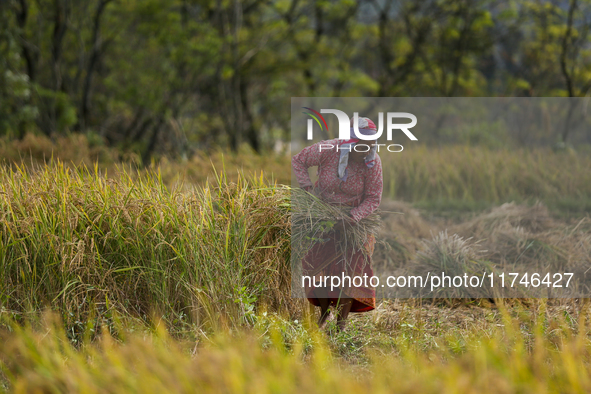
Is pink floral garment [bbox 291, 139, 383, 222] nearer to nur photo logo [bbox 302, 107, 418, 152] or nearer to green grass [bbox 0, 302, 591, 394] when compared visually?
nur photo logo [bbox 302, 107, 418, 152]

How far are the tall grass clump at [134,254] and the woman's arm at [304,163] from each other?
0.92 ft

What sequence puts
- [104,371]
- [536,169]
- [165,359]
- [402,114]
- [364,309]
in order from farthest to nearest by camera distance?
1. [536,169]
2. [364,309]
3. [402,114]
4. [104,371]
5. [165,359]

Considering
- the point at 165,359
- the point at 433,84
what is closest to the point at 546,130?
the point at 165,359

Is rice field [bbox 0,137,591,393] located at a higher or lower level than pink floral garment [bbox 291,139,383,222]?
lower

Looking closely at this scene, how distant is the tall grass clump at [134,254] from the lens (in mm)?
3627

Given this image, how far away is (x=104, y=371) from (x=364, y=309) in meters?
2.08

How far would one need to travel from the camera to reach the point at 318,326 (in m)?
3.90

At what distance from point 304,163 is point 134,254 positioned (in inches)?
52.3

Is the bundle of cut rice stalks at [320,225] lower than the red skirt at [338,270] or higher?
higher

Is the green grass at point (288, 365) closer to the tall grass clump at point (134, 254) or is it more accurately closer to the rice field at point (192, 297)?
the rice field at point (192, 297)

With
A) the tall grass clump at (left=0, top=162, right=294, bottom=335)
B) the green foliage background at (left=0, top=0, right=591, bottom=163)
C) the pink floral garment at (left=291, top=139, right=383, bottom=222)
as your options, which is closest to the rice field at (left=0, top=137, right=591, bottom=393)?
the tall grass clump at (left=0, top=162, right=294, bottom=335)

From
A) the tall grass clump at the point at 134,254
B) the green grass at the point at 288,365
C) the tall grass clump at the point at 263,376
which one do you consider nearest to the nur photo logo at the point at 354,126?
the tall grass clump at the point at 134,254

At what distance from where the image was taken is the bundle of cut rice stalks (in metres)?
3.73

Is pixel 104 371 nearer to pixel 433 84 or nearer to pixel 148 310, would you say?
pixel 148 310
